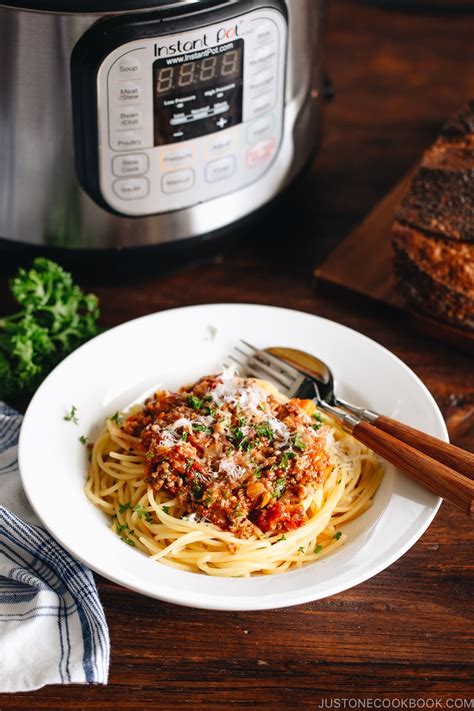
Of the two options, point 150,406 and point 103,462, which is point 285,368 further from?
point 103,462

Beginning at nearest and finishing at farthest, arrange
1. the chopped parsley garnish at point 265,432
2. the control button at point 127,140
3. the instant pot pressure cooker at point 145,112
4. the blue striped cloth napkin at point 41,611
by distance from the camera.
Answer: the blue striped cloth napkin at point 41,611
the chopped parsley garnish at point 265,432
the instant pot pressure cooker at point 145,112
the control button at point 127,140

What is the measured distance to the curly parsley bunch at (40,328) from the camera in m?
1.83

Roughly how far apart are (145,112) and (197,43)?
0.16 m

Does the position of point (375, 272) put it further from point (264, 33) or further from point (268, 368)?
point (264, 33)

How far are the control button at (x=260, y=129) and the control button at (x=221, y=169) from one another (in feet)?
0.19

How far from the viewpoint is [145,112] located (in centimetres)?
177

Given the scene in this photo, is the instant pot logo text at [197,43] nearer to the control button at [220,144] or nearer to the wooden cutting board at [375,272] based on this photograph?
the control button at [220,144]

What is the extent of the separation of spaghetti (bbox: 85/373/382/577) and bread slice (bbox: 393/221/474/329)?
17.7 inches

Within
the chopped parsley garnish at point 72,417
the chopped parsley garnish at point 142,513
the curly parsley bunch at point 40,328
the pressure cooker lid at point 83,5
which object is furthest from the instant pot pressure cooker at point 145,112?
the chopped parsley garnish at point 142,513

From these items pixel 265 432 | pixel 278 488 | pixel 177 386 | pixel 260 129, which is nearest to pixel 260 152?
pixel 260 129

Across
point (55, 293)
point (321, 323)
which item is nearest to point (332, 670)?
point (321, 323)

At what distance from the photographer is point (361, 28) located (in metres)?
3.14

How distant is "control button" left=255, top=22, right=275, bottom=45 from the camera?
70.2 inches

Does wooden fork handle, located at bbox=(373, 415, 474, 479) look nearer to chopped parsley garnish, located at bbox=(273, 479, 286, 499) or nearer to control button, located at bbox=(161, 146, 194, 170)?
chopped parsley garnish, located at bbox=(273, 479, 286, 499)
